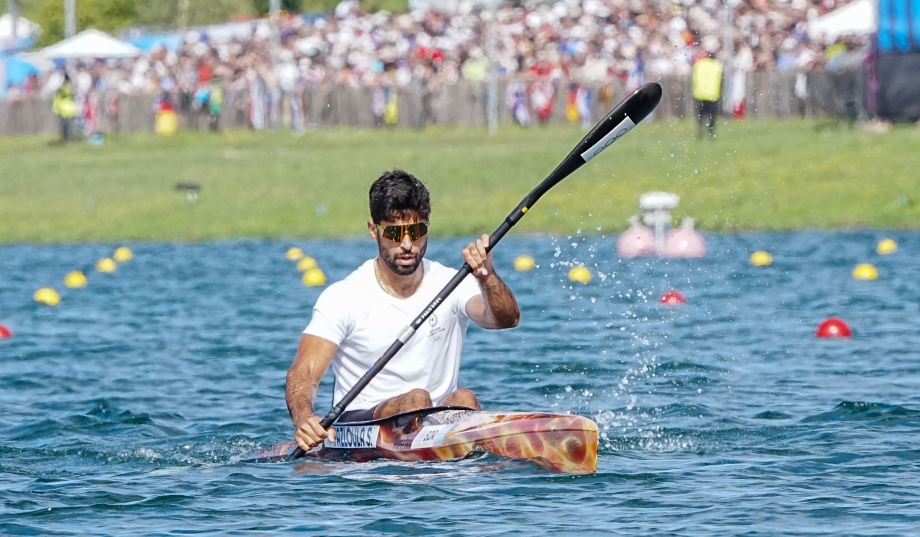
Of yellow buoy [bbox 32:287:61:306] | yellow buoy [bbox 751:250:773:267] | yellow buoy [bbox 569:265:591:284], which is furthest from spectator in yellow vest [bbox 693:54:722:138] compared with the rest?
yellow buoy [bbox 32:287:61:306]

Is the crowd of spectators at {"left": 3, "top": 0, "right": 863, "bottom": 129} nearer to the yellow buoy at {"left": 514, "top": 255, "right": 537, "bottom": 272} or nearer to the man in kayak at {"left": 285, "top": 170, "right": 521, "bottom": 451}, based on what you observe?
the yellow buoy at {"left": 514, "top": 255, "right": 537, "bottom": 272}

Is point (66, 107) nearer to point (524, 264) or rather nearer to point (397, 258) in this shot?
point (524, 264)

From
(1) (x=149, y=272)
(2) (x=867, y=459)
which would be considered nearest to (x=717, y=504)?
(2) (x=867, y=459)

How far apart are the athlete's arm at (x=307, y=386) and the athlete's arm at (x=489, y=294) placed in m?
0.86

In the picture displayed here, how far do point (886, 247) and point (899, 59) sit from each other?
32.3 ft

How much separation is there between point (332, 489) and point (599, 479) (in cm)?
147

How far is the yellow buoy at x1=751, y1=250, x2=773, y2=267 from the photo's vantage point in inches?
816

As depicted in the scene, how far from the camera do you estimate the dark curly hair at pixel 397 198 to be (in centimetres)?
915

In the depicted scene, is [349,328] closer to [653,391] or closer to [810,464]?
[810,464]

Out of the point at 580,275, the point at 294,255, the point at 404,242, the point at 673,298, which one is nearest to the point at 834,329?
the point at 673,298

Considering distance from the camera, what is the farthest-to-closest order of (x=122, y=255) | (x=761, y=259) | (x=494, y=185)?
1. (x=494, y=185)
2. (x=122, y=255)
3. (x=761, y=259)

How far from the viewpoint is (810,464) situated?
9.68m

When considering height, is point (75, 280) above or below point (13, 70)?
below

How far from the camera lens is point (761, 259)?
20906 mm
